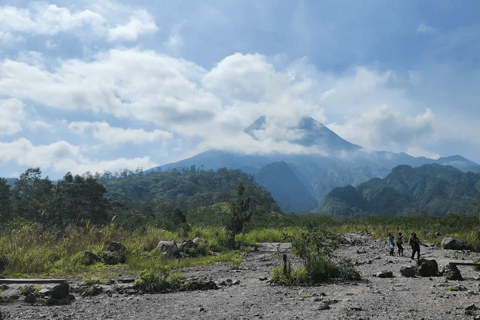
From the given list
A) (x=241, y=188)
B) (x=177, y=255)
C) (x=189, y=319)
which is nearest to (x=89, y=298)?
(x=189, y=319)

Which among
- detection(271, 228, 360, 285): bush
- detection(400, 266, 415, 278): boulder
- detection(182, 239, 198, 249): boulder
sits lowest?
detection(400, 266, 415, 278): boulder

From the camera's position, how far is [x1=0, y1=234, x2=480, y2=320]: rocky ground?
5.33 m

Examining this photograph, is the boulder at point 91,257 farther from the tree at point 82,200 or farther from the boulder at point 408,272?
the tree at point 82,200

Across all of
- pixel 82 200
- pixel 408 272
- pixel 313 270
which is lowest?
pixel 408 272

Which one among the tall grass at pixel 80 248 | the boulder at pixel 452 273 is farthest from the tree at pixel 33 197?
the boulder at pixel 452 273

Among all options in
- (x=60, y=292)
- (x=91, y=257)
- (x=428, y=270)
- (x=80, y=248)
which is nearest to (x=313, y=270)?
(x=428, y=270)

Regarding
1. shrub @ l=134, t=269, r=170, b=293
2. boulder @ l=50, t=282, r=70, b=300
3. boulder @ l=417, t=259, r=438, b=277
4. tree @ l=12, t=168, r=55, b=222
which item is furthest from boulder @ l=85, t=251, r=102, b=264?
tree @ l=12, t=168, r=55, b=222

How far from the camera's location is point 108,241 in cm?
1312

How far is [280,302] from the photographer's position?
6.20 meters

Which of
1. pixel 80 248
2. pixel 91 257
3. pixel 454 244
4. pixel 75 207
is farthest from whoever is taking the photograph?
pixel 75 207

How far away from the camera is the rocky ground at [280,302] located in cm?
533

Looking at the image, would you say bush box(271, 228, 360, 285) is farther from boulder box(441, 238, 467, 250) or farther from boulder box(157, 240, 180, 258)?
boulder box(441, 238, 467, 250)

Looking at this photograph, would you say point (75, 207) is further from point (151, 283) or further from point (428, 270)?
point (428, 270)

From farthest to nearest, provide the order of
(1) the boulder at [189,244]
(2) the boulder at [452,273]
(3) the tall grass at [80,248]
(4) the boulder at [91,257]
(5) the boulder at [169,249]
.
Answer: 1. (1) the boulder at [189,244]
2. (5) the boulder at [169,249]
3. (4) the boulder at [91,257]
4. (3) the tall grass at [80,248]
5. (2) the boulder at [452,273]
